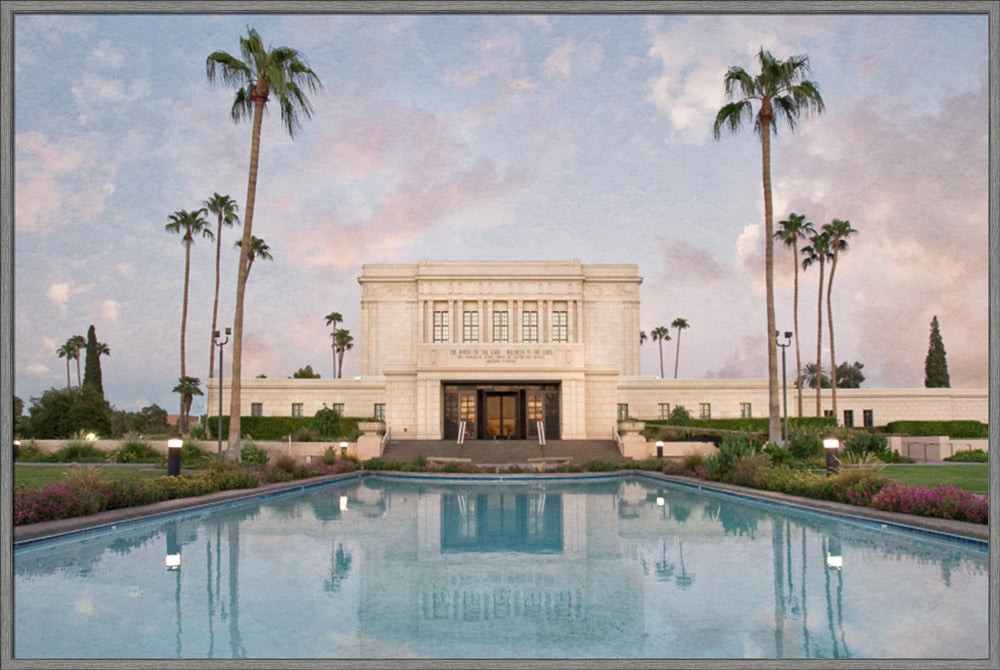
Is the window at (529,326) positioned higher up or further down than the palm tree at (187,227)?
further down

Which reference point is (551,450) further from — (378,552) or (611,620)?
(611,620)

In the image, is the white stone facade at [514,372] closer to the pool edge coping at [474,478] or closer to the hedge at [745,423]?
the hedge at [745,423]

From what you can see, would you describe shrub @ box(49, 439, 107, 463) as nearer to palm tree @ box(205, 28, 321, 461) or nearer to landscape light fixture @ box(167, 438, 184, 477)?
palm tree @ box(205, 28, 321, 461)

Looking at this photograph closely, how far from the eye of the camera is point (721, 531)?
1185 cm

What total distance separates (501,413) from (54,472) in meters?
20.6

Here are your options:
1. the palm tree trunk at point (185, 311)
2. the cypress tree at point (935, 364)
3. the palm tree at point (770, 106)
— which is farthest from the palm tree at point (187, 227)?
the cypress tree at point (935, 364)

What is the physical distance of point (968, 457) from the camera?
2798cm

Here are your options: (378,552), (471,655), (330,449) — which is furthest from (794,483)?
(330,449)

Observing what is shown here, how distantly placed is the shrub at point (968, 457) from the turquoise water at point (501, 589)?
18497 mm

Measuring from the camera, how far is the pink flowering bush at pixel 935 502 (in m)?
10.9

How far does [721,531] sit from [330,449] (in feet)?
56.3

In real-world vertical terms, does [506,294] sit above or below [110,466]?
above

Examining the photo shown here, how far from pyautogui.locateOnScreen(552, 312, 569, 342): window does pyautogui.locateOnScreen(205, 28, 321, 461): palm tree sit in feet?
104

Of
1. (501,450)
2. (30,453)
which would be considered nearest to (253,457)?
(501,450)
